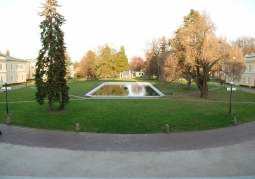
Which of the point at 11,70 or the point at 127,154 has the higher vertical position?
the point at 11,70

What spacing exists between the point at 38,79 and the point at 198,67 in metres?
19.9

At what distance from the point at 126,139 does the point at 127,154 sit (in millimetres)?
2226

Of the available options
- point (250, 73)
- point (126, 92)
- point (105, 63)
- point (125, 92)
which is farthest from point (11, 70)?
point (250, 73)

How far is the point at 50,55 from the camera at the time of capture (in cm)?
1809

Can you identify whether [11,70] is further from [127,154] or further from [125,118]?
[127,154]

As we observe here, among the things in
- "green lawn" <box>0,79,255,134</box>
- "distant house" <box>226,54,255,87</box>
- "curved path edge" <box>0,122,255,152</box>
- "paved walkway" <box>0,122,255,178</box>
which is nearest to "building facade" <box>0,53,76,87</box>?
"green lawn" <box>0,79,255,134</box>

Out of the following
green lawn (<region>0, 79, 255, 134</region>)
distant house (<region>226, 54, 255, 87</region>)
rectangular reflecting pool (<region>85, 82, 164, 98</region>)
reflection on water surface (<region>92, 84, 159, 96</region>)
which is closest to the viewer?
green lawn (<region>0, 79, 255, 134</region>)

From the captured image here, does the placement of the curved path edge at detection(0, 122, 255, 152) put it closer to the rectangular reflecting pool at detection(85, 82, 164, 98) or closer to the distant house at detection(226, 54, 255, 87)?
the rectangular reflecting pool at detection(85, 82, 164, 98)

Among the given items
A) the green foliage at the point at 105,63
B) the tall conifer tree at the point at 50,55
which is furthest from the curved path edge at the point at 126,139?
the green foliage at the point at 105,63

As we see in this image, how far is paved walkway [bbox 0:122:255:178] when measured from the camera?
813 cm

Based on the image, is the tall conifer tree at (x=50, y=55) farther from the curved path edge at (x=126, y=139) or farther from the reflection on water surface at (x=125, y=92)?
the reflection on water surface at (x=125, y=92)

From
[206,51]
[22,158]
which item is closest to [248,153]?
[22,158]

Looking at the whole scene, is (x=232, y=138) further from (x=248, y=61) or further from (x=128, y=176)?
(x=248, y=61)

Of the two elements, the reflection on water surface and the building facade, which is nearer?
the reflection on water surface
